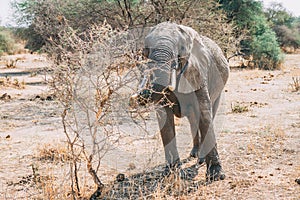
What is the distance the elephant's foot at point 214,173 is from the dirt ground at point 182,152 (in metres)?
0.08

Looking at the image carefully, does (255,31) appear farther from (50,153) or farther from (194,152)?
(50,153)

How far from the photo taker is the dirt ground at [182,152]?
4438mm

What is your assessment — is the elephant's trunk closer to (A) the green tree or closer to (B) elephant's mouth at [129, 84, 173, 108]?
(B) elephant's mouth at [129, 84, 173, 108]

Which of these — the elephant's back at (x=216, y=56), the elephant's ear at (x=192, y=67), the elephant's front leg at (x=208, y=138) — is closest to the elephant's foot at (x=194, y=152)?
the elephant's front leg at (x=208, y=138)

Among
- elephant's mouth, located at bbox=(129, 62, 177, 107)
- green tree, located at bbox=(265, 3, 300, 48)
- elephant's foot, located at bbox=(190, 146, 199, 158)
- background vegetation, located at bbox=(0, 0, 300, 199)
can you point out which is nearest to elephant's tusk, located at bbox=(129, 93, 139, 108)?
elephant's mouth, located at bbox=(129, 62, 177, 107)

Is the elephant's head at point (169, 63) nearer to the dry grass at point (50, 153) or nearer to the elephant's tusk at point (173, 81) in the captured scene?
the elephant's tusk at point (173, 81)

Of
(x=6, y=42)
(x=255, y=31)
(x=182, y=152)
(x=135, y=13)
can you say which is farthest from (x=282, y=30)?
(x=182, y=152)

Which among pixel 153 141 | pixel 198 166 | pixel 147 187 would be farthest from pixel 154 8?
pixel 147 187

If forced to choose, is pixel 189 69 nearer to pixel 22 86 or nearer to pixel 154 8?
pixel 154 8

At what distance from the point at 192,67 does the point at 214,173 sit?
1263 mm

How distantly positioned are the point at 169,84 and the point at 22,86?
11109mm

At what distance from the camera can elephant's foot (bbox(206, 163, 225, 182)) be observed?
4801 millimetres

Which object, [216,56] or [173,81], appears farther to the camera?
[216,56]

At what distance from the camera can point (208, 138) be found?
4.91 m
